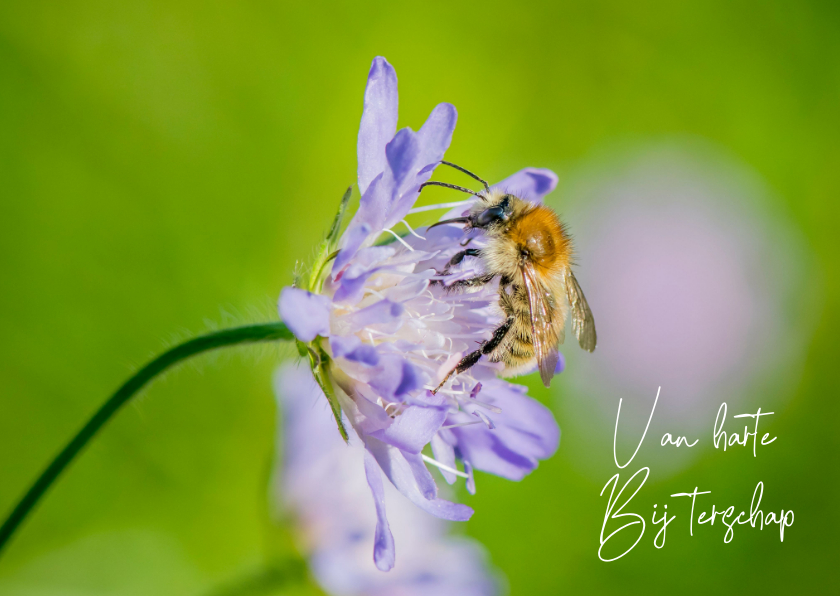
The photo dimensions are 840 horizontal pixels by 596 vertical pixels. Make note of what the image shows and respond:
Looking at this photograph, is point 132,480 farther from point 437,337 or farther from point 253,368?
point 437,337

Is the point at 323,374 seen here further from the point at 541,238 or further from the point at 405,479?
the point at 541,238

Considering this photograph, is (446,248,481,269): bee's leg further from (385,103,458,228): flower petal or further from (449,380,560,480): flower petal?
(449,380,560,480): flower petal

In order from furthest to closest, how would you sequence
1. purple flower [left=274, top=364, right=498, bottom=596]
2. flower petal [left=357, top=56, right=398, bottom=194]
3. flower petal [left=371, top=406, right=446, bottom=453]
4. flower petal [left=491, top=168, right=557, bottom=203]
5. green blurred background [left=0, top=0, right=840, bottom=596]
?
green blurred background [left=0, top=0, right=840, bottom=596], purple flower [left=274, top=364, right=498, bottom=596], flower petal [left=491, top=168, right=557, bottom=203], flower petal [left=357, top=56, right=398, bottom=194], flower petal [left=371, top=406, right=446, bottom=453]

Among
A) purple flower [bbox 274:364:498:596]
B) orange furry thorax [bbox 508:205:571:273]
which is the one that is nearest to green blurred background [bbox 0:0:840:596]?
purple flower [bbox 274:364:498:596]

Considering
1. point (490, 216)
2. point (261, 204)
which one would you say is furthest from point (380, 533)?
point (261, 204)

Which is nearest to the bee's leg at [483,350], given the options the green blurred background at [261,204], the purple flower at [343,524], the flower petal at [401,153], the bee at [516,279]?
the bee at [516,279]

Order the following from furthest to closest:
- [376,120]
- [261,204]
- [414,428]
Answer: [261,204]
[376,120]
[414,428]

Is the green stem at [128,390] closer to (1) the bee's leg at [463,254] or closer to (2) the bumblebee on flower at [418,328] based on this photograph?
(2) the bumblebee on flower at [418,328]
